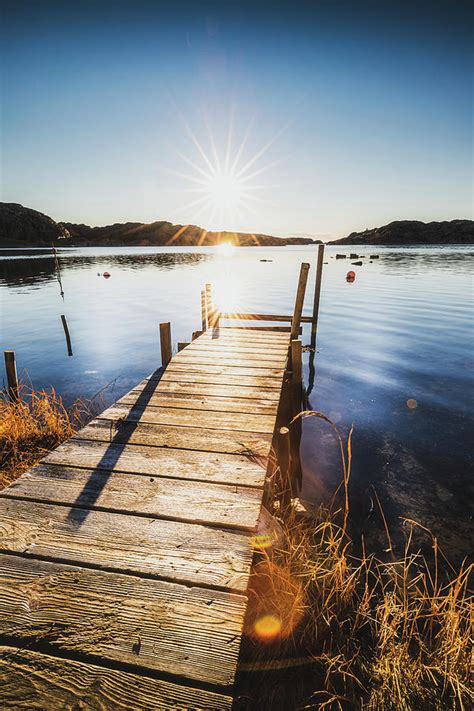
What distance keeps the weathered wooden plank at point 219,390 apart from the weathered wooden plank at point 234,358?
45.5 inches

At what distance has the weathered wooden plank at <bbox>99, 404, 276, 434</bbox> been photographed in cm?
416

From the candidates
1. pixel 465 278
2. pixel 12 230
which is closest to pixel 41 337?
pixel 465 278

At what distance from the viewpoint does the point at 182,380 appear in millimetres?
5781

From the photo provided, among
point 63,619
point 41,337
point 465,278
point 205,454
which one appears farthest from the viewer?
point 465,278

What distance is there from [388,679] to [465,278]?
34.7 metres

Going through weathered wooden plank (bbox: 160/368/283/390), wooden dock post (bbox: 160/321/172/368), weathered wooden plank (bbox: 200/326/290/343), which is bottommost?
weathered wooden plank (bbox: 160/368/283/390)

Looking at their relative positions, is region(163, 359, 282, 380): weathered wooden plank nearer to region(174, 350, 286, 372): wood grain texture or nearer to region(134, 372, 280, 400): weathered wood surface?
region(174, 350, 286, 372): wood grain texture

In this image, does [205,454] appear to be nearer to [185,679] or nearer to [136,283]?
[185,679]

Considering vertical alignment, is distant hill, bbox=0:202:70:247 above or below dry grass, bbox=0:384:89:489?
above

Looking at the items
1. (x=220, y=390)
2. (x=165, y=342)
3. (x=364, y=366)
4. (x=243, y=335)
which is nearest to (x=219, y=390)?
(x=220, y=390)

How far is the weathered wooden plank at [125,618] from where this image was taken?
167cm

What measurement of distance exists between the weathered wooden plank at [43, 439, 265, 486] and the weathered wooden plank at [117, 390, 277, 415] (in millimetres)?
1135

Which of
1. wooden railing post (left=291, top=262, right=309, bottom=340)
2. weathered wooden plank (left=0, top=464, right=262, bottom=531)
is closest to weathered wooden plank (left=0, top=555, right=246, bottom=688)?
weathered wooden plank (left=0, top=464, right=262, bottom=531)

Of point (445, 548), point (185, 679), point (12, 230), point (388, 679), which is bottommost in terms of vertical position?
point (445, 548)
